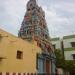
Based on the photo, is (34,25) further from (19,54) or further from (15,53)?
(15,53)

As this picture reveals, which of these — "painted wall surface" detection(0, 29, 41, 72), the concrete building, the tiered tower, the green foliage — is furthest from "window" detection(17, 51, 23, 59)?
the concrete building

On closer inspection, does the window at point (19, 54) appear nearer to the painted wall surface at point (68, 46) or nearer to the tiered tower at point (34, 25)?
the tiered tower at point (34, 25)

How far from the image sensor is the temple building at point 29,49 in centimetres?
1646

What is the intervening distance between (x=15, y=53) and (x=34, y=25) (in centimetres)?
1135

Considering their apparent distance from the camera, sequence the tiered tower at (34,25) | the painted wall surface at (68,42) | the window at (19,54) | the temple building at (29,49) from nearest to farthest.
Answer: the temple building at (29,49) < the window at (19,54) < the tiered tower at (34,25) < the painted wall surface at (68,42)

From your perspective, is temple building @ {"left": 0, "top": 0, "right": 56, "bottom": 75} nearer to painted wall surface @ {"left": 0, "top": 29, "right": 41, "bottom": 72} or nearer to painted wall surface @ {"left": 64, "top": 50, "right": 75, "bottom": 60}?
painted wall surface @ {"left": 0, "top": 29, "right": 41, "bottom": 72}

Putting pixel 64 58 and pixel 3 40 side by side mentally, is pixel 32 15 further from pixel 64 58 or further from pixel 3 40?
pixel 3 40

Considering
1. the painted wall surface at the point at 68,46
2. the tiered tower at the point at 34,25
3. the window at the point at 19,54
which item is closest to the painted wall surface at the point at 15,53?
the window at the point at 19,54

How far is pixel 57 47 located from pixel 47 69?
13.3 m

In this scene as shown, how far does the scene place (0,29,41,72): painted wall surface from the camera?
1606 centimetres

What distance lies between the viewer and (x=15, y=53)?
1777 centimetres

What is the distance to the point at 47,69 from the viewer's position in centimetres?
2377

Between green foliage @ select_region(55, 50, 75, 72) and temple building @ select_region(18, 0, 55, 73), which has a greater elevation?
temple building @ select_region(18, 0, 55, 73)

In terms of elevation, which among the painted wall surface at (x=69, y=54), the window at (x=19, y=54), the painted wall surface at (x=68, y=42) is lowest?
the window at (x=19, y=54)
